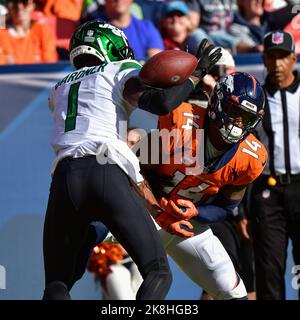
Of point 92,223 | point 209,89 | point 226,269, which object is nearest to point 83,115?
point 92,223

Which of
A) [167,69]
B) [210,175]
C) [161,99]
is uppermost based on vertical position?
[167,69]

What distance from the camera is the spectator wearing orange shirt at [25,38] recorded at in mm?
7215

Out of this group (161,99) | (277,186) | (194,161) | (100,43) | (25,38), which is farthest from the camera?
(25,38)

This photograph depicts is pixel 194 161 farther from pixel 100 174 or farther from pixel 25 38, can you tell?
pixel 25 38

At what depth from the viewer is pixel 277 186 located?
6.12m

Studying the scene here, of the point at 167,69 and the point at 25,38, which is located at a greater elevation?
the point at 167,69

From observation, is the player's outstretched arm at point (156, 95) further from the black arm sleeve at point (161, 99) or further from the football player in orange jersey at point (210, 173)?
the football player in orange jersey at point (210, 173)

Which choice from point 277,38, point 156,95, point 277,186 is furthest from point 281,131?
point 156,95

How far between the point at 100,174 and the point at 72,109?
37 centimetres

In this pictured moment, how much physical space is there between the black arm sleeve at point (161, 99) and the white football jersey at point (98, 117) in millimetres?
147

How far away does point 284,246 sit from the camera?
6.10m

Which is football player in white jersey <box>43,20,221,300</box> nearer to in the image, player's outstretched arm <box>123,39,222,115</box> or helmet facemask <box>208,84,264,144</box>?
player's outstretched arm <box>123,39,222,115</box>

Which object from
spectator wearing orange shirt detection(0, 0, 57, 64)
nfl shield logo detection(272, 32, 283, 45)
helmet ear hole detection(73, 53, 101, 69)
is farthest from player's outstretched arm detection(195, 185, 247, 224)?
spectator wearing orange shirt detection(0, 0, 57, 64)

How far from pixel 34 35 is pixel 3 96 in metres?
0.95
